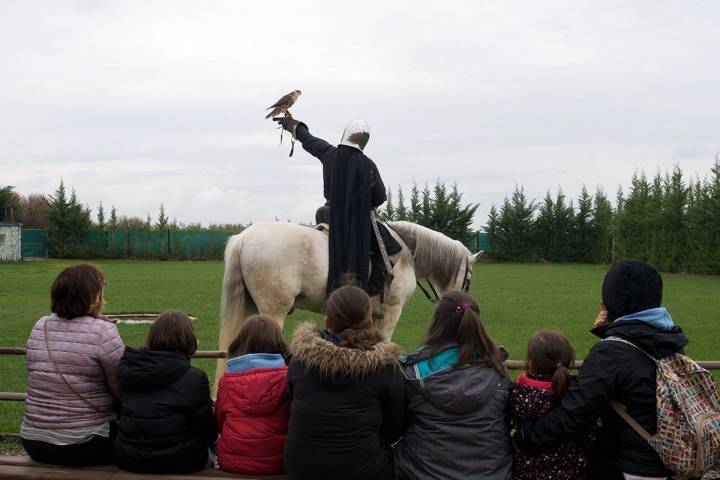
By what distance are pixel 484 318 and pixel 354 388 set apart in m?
10.3

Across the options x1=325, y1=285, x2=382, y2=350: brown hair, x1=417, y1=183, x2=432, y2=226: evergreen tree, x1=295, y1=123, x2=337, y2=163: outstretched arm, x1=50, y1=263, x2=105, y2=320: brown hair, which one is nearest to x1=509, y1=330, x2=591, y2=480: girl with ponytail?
x1=325, y1=285, x2=382, y2=350: brown hair

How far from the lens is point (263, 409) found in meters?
3.19

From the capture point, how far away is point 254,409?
126 inches

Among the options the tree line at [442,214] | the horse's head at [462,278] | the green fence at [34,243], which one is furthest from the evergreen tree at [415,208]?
the horse's head at [462,278]

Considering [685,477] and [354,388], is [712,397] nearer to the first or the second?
[685,477]

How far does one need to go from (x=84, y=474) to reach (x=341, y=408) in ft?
4.31

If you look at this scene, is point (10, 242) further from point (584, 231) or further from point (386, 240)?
point (386, 240)

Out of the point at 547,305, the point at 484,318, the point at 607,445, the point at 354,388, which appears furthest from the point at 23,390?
the point at 547,305

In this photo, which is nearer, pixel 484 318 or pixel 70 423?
pixel 70 423

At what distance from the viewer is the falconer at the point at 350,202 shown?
5.83 meters

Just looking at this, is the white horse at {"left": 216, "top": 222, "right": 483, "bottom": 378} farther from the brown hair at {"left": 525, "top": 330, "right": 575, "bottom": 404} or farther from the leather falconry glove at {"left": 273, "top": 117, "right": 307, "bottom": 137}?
the brown hair at {"left": 525, "top": 330, "right": 575, "bottom": 404}

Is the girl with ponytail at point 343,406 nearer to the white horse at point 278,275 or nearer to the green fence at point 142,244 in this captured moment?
the white horse at point 278,275

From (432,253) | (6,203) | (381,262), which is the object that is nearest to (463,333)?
(381,262)

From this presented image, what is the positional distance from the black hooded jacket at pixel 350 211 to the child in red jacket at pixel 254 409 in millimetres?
2594
